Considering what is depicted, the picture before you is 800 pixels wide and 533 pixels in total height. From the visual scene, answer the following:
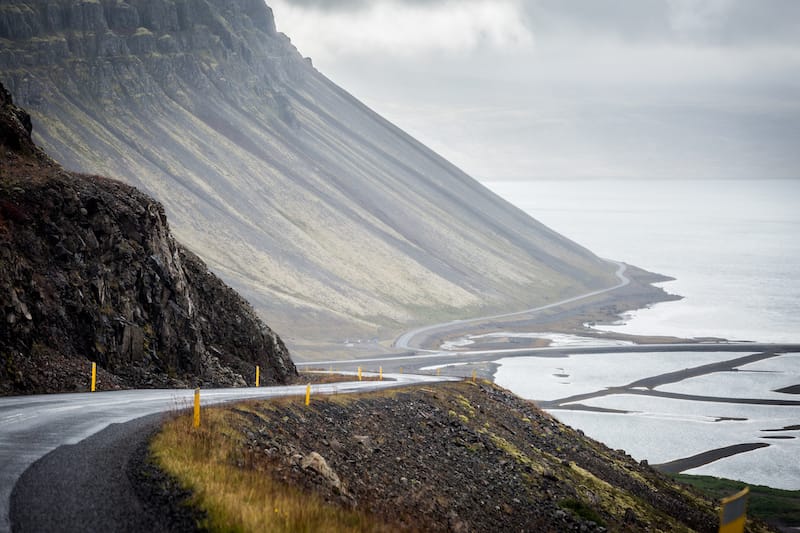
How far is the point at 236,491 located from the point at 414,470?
12.9 metres

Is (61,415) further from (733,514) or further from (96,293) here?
(733,514)

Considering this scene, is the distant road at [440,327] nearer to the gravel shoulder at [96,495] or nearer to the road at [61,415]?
the road at [61,415]

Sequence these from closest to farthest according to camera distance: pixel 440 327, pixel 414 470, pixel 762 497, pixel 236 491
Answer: pixel 236 491, pixel 414 470, pixel 762 497, pixel 440 327

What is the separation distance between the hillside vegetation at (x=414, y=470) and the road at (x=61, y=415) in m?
1.84

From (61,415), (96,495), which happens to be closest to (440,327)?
(61,415)

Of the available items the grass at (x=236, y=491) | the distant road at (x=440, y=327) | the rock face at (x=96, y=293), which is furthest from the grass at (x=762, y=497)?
the distant road at (x=440, y=327)

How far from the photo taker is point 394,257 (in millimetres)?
188000

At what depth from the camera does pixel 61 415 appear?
67.9 ft

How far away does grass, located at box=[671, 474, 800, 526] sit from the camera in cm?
5003

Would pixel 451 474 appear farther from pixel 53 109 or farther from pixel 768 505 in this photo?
pixel 53 109

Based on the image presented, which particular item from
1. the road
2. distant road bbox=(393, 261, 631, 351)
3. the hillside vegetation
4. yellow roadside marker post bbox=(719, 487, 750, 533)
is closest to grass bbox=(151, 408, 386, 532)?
the hillside vegetation

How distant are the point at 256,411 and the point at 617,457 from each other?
27881 millimetres

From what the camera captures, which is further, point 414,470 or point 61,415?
point 414,470

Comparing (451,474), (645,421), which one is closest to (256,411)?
(451,474)
